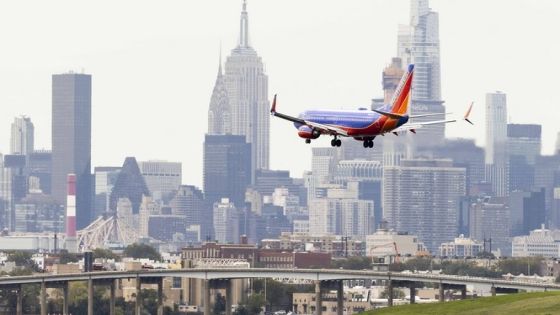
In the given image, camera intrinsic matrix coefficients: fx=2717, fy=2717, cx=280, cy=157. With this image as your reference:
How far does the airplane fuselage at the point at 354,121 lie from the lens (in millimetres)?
151250

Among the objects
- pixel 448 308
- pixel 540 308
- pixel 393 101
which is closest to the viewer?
pixel 540 308

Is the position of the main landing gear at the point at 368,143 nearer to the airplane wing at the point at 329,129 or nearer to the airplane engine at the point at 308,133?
the airplane wing at the point at 329,129

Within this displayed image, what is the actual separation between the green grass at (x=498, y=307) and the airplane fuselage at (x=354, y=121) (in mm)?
10080

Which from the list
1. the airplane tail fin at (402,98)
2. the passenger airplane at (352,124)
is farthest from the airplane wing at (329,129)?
the airplane tail fin at (402,98)

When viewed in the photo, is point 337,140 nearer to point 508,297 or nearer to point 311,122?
point 311,122

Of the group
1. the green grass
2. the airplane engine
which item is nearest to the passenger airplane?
the airplane engine

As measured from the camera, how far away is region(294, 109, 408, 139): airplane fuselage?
151250 millimetres

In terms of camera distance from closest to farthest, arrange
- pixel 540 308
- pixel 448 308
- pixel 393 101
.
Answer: pixel 540 308 < pixel 448 308 < pixel 393 101

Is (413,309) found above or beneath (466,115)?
beneath

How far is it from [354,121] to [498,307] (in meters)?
16.3

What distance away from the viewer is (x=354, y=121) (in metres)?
152

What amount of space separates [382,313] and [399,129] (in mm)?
10821

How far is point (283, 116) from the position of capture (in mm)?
149750

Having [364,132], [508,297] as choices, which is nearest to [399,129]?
[364,132]
